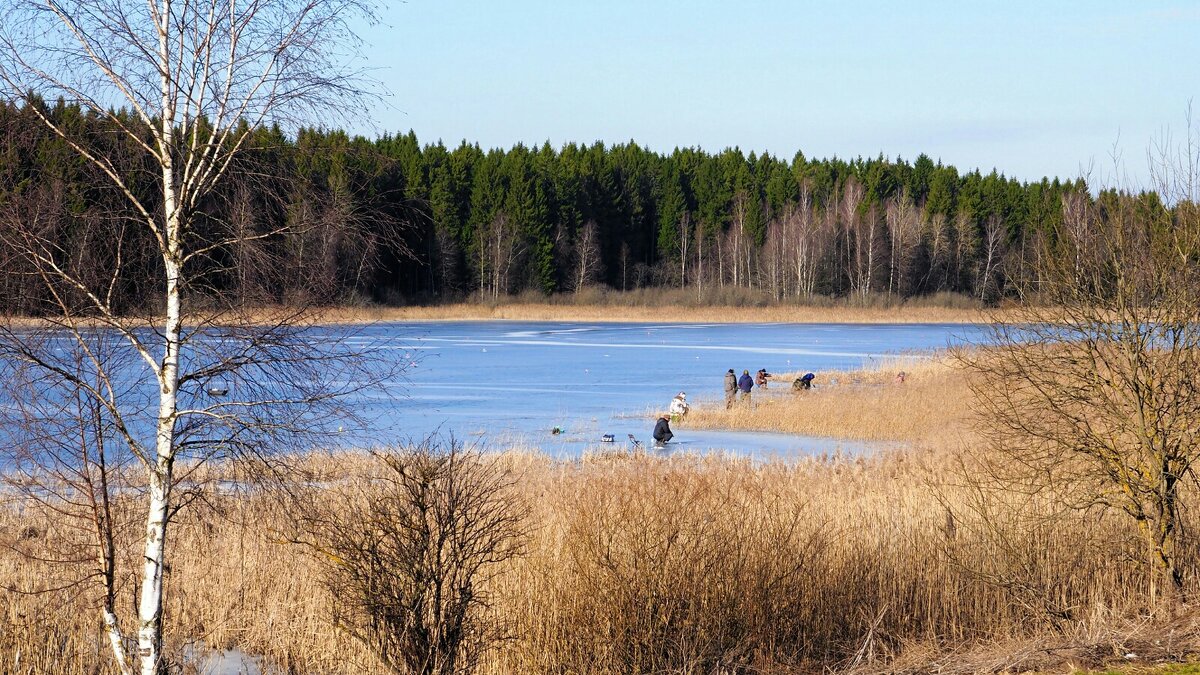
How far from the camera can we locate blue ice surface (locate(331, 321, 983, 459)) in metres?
22.7

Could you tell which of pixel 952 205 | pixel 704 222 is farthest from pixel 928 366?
pixel 952 205

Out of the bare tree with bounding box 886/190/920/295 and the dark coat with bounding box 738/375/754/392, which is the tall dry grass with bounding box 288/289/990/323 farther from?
the dark coat with bounding box 738/375/754/392

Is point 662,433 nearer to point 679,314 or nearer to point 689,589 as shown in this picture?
point 689,589

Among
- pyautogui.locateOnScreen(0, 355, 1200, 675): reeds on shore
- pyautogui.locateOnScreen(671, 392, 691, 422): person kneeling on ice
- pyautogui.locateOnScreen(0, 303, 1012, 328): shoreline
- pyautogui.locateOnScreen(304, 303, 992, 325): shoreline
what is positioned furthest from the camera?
pyautogui.locateOnScreen(304, 303, 992, 325): shoreline

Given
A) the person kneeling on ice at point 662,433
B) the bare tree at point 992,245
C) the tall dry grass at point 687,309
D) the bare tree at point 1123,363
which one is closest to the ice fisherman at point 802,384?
the person kneeling on ice at point 662,433

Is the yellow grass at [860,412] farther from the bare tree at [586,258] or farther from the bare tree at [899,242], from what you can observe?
the bare tree at [899,242]

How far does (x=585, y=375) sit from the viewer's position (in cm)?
3775

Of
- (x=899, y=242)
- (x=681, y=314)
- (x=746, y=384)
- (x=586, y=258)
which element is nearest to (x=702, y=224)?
(x=586, y=258)

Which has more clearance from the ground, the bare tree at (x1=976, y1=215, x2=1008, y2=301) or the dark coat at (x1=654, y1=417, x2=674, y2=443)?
the bare tree at (x1=976, y1=215, x2=1008, y2=301)

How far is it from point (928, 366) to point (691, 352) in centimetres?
1401

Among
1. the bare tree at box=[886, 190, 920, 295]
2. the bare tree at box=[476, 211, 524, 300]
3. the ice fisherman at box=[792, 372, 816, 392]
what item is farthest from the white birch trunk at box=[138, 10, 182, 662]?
the bare tree at box=[886, 190, 920, 295]

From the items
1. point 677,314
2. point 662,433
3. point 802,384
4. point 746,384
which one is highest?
point 677,314

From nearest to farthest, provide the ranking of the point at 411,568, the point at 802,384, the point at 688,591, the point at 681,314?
the point at 411,568, the point at 688,591, the point at 802,384, the point at 681,314

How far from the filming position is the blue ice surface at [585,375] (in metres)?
22.7
